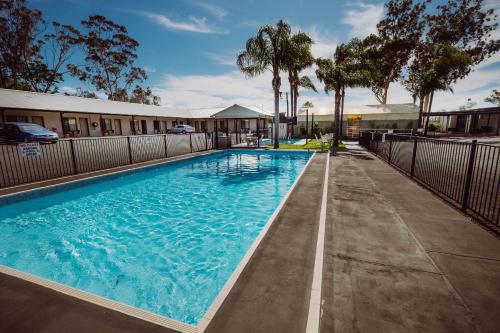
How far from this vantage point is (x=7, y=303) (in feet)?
9.25

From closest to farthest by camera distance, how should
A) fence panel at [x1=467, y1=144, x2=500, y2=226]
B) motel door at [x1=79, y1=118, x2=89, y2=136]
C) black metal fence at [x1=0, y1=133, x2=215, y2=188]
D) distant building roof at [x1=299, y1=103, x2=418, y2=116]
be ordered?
fence panel at [x1=467, y1=144, x2=500, y2=226]
black metal fence at [x1=0, y1=133, x2=215, y2=188]
motel door at [x1=79, y1=118, x2=89, y2=136]
distant building roof at [x1=299, y1=103, x2=418, y2=116]

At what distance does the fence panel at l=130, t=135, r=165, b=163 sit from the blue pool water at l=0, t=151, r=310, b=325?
298 cm

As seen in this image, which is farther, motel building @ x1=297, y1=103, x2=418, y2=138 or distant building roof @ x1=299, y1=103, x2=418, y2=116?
distant building roof @ x1=299, y1=103, x2=418, y2=116

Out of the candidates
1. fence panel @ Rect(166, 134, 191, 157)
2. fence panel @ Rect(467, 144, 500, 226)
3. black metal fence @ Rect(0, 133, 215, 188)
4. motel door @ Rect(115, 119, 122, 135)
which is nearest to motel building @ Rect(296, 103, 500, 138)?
fence panel @ Rect(166, 134, 191, 157)

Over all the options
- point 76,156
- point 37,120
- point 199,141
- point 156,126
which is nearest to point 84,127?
point 37,120

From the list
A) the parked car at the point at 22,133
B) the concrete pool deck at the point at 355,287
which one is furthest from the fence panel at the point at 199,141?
the concrete pool deck at the point at 355,287

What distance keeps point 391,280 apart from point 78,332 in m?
3.77

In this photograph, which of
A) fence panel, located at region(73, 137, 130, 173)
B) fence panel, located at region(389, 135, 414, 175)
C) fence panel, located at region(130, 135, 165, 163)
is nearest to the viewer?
fence panel, located at region(389, 135, 414, 175)

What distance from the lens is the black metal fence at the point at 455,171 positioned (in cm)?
502

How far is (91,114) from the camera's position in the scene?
29.8 metres

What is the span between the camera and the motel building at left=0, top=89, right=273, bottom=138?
73.6ft

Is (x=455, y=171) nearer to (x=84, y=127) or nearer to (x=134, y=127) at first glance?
(x=84, y=127)

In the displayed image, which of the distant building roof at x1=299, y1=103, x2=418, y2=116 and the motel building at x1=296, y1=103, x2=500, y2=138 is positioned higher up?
the distant building roof at x1=299, y1=103, x2=418, y2=116

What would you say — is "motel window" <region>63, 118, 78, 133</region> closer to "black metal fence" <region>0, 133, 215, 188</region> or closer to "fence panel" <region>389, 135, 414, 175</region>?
"black metal fence" <region>0, 133, 215, 188</region>
